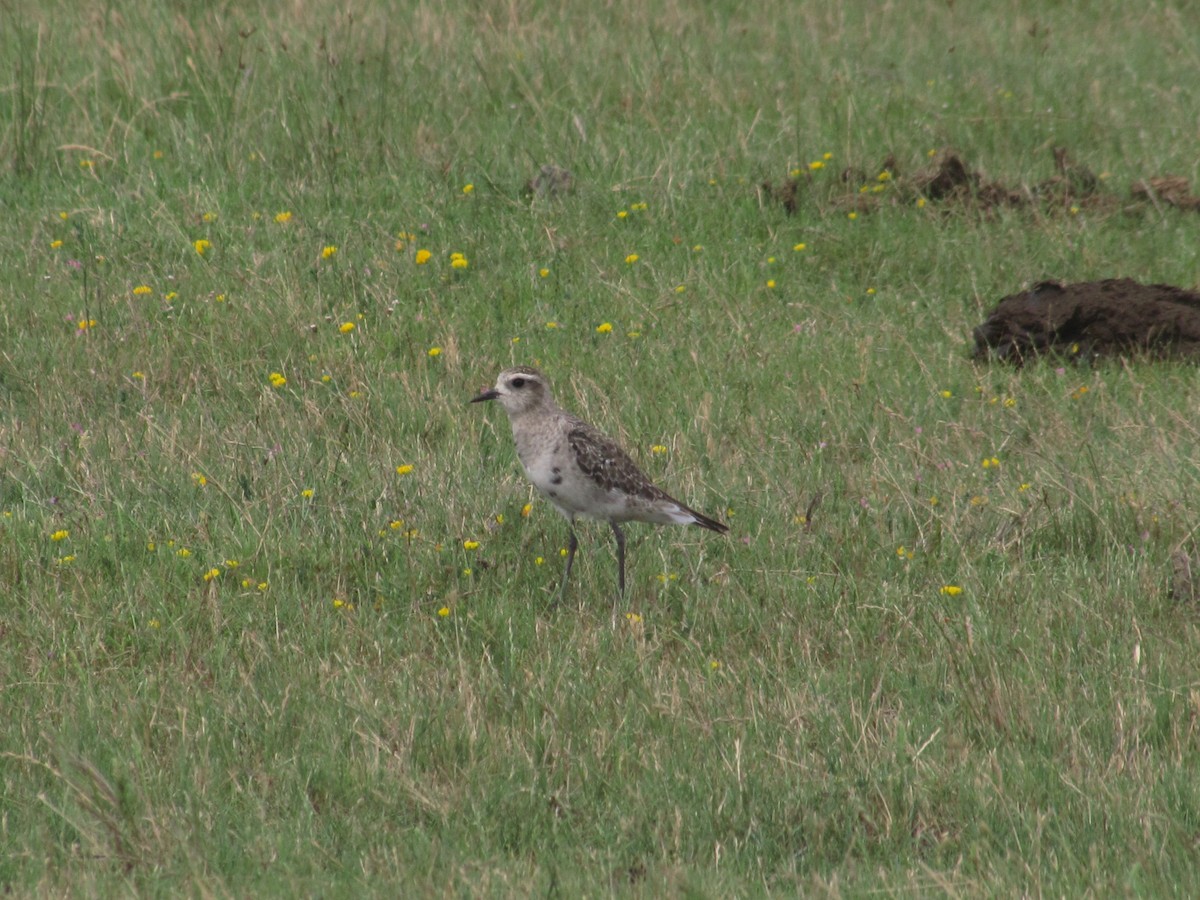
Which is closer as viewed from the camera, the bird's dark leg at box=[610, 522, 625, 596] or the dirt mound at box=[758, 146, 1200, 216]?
the bird's dark leg at box=[610, 522, 625, 596]

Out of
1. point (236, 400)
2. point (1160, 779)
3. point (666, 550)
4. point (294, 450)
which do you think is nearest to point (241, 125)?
point (236, 400)

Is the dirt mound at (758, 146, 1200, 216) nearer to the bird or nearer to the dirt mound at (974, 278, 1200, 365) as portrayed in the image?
the dirt mound at (974, 278, 1200, 365)

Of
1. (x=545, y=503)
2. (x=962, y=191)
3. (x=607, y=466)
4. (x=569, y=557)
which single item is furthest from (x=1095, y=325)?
(x=569, y=557)

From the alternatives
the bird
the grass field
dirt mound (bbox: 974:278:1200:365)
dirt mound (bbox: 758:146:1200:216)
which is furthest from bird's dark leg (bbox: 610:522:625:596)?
dirt mound (bbox: 758:146:1200:216)

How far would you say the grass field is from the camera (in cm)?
504

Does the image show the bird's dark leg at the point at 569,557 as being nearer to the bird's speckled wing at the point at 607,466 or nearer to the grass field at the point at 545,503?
the grass field at the point at 545,503

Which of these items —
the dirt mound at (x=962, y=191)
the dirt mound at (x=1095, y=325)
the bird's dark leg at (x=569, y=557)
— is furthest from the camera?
the dirt mound at (x=962, y=191)

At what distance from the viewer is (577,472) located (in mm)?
6926

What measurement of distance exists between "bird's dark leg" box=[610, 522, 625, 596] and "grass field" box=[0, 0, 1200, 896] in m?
0.11

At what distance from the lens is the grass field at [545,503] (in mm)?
5039

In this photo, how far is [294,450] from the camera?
802cm

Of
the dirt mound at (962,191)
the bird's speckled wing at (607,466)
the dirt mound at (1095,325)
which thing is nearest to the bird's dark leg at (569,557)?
the bird's speckled wing at (607,466)

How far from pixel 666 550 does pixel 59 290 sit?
4659 millimetres

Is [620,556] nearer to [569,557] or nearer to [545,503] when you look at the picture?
[569,557]
